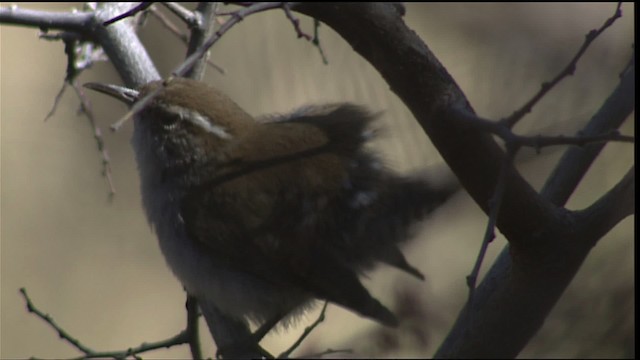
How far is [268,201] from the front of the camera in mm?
4055

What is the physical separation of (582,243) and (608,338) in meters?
0.80

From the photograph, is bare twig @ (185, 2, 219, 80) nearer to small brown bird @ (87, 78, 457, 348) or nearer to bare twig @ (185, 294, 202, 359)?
small brown bird @ (87, 78, 457, 348)

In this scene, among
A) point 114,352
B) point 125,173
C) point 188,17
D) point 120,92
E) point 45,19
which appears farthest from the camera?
point 125,173

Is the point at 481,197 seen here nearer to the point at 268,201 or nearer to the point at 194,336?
the point at 268,201

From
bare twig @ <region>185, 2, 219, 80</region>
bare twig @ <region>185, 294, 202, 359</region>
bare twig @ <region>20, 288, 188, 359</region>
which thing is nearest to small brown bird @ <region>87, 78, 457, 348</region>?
bare twig @ <region>185, 294, 202, 359</region>

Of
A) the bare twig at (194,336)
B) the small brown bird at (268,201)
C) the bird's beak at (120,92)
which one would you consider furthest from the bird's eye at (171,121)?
the bare twig at (194,336)

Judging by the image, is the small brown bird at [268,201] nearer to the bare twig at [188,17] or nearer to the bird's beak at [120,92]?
the bird's beak at [120,92]

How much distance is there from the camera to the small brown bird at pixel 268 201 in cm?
399

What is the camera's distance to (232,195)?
412 centimetres

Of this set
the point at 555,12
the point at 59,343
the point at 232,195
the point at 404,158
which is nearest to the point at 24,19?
the point at 232,195

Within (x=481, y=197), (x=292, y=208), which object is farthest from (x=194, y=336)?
(x=481, y=197)

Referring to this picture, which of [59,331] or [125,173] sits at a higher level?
[125,173]

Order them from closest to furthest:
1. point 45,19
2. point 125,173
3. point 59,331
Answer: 1. point 59,331
2. point 45,19
3. point 125,173

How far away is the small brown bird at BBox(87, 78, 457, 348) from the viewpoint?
3990 millimetres
